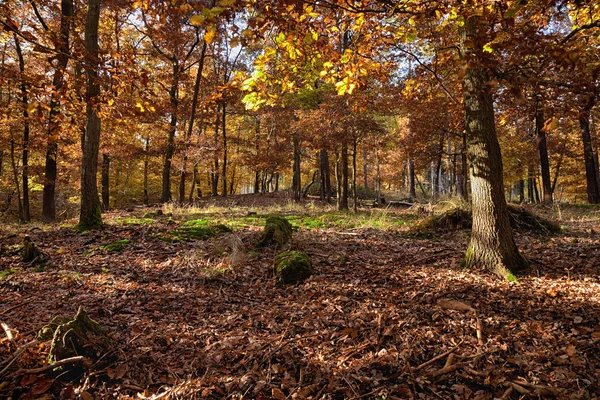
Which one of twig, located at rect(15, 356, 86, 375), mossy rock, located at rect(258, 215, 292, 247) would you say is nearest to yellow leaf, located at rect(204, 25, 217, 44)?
twig, located at rect(15, 356, 86, 375)

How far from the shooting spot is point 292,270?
195 inches

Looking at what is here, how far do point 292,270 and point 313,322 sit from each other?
1.30 metres

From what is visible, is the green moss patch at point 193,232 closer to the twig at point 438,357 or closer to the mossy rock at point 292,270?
the mossy rock at point 292,270

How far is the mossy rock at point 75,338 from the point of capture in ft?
9.24

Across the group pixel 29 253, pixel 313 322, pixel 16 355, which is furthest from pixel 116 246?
pixel 313 322

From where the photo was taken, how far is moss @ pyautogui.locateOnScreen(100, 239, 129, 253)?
626 cm

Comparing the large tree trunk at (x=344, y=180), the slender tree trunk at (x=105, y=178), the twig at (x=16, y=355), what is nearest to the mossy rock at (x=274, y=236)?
the twig at (x=16, y=355)

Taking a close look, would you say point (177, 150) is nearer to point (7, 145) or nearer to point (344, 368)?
point (7, 145)

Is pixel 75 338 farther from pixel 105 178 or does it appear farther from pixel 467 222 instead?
pixel 105 178

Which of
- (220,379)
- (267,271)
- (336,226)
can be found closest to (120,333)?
(220,379)

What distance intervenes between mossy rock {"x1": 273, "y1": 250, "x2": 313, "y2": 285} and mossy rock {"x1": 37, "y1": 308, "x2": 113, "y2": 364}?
2.39 metres

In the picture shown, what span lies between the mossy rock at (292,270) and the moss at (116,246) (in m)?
3.39

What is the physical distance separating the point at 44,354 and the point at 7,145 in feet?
48.1

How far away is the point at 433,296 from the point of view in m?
4.09
